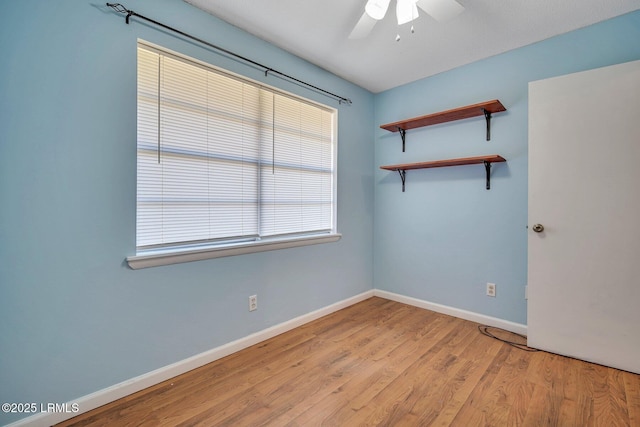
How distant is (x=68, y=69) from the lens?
153cm

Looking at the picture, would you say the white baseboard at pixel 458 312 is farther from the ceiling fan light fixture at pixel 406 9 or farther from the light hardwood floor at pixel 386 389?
the ceiling fan light fixture at pixel 406 9

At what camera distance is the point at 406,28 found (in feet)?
7.25

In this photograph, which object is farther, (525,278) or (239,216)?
(525,278)

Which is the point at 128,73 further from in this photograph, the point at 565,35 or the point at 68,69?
the point at 565,35

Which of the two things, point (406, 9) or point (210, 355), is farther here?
point (210, 355)

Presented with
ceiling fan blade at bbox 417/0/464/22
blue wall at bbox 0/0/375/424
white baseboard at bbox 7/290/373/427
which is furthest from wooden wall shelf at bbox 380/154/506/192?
blue wall at bbox 0/0/375/424

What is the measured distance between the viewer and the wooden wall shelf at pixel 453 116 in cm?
249

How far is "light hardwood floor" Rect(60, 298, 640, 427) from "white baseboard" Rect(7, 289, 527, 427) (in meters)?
0.05

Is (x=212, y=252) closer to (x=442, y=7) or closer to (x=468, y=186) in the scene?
(x=442, y=7)

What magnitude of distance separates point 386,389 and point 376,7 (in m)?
2.21

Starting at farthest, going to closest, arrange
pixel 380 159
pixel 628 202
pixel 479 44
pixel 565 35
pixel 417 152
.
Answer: pixel 380 159 → pixel 417 152 → pixel 479 44 → pixel 565 35 → pixel 628 202

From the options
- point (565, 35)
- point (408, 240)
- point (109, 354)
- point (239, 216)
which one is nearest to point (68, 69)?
point (239, 216)

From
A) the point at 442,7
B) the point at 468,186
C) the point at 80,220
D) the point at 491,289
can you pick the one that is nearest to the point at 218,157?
the point at 80,220

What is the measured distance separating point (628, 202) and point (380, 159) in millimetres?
2126
